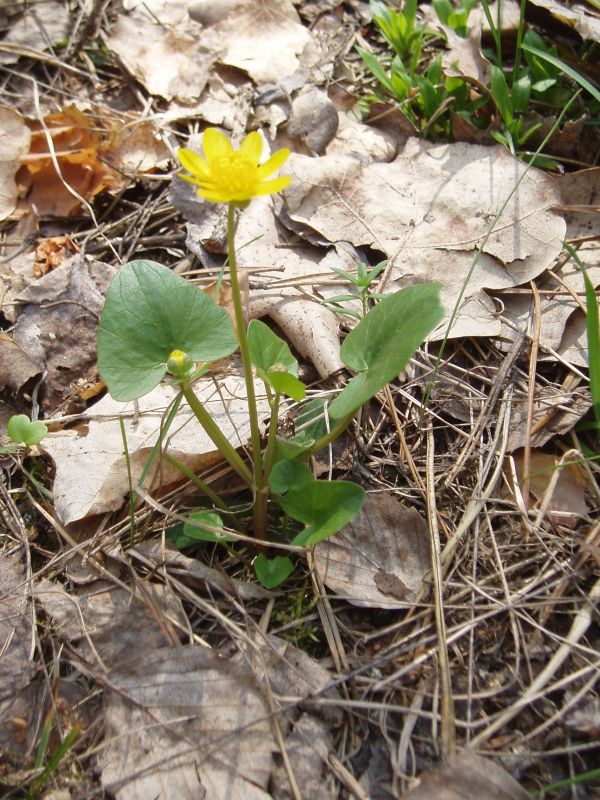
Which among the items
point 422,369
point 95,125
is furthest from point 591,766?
point 95,125

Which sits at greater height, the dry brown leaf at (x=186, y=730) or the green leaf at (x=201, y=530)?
the green leaf at (x=201, y=530)

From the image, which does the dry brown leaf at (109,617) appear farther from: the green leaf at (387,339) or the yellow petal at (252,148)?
the yellow petal at (252,148)

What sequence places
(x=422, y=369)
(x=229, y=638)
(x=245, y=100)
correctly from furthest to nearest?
1. (x=245, y=100)
2. (x=422, y=369)
3. (x=229, y=638)

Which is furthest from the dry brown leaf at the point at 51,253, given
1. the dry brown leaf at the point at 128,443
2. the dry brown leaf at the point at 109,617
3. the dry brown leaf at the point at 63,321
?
the dry brown leaf at the point at 109,617

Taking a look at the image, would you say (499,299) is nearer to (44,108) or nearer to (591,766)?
(591,766)

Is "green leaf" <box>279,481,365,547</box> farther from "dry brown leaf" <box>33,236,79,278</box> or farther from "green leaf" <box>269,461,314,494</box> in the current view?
"dry brown leaf" <box>33,236,79,278</box>
